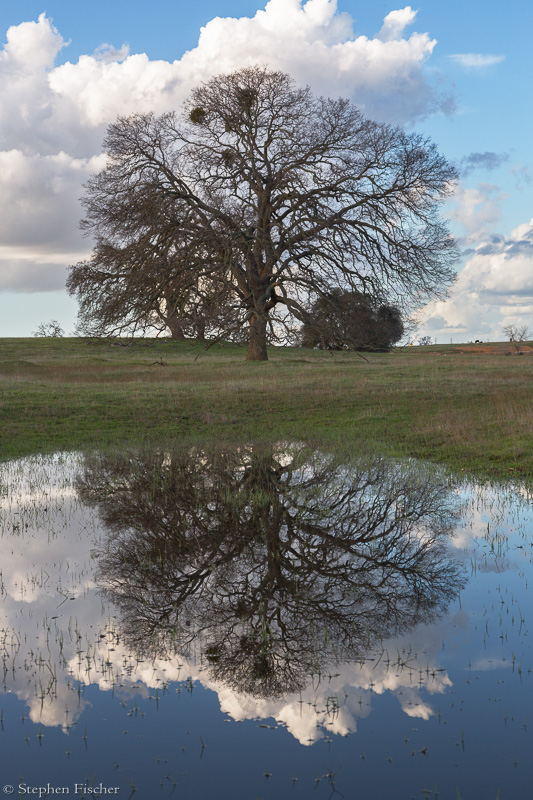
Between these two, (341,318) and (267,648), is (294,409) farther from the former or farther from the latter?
(267,648)

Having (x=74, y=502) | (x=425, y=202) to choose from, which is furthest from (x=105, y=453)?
(x=425, y=202)

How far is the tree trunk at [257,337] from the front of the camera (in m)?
33.0

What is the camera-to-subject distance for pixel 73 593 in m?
7.74

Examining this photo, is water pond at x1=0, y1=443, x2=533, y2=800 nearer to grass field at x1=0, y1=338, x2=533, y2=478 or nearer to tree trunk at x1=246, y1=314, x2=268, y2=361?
grass field at x1=0, y1=338, x2=533, y2=478

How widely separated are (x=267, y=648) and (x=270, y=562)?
245cm

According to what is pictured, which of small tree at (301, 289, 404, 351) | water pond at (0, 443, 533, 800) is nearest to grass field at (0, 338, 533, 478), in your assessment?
small tree at (301, 289, 404, 351)

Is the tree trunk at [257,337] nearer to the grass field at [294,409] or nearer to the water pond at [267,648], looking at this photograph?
the grass field at [294,409]

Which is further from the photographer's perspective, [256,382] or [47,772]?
[256,382]

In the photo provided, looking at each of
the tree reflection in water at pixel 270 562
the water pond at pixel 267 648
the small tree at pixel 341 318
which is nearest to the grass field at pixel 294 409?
the small tree at pixel 341 318

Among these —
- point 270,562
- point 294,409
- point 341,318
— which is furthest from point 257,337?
point 270,562

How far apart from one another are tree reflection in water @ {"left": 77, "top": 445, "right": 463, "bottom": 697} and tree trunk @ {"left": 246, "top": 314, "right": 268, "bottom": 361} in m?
18.7

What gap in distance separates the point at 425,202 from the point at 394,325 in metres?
33.7

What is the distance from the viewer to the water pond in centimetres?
446

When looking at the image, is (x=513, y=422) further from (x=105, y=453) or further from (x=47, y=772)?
(x=47, y=772)
